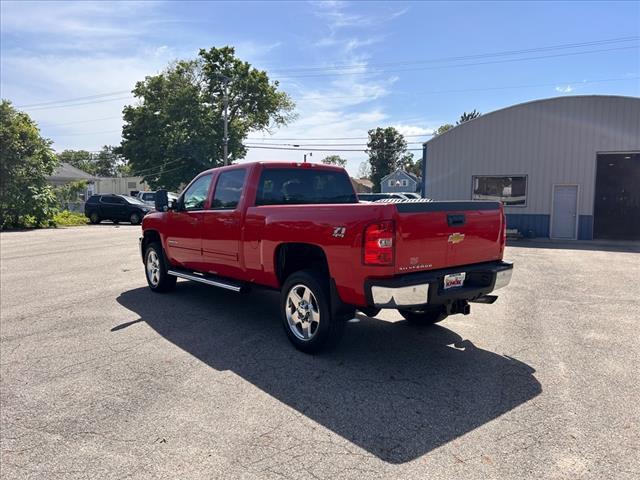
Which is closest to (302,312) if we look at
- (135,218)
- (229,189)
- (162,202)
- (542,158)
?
(229,189)

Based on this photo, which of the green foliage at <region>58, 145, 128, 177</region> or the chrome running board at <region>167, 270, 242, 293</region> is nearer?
the chrome running board at <region>167, 270, 242, 293</region>

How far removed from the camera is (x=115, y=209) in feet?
89.0

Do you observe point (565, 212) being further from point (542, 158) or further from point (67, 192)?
point (67, 192)

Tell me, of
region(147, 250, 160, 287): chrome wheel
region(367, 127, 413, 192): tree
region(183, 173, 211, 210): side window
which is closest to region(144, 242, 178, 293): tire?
region(147, 250, 160, 287): chrome wheel

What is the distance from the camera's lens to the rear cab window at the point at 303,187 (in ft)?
18.7

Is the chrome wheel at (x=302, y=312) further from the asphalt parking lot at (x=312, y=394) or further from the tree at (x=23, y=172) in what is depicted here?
the tree at (x=23, y=172)

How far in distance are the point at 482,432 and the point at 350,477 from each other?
108cm

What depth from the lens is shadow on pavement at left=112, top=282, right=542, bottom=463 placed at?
333 centimetres

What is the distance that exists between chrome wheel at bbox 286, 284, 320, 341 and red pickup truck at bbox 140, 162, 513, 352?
12 mm

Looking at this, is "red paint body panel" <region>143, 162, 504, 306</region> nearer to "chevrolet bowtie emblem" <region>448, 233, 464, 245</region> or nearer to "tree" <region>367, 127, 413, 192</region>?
"chevrolet bowtie emblem" <region>448, 233, 464, 245</region>

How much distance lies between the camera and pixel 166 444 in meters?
3.12

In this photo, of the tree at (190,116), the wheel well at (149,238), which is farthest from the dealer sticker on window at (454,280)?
the tree at (190,116)

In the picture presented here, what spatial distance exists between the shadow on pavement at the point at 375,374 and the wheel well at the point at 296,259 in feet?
2.66

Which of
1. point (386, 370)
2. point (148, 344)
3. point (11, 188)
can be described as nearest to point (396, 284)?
point (386, 370)
